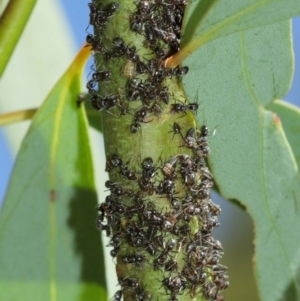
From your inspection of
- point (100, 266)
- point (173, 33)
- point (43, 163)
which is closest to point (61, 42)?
point (43, 163)

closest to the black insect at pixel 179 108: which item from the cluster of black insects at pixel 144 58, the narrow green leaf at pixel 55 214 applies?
the cluster of black insects at pixel 144 58

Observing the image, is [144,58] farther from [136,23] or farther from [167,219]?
[167,219]

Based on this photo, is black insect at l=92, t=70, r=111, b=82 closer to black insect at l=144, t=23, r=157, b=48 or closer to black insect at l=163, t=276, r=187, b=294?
black insect at l=144, t=23, r=157, b=48

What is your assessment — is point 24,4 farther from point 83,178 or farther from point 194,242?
point 194,242

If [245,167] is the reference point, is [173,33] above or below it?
above

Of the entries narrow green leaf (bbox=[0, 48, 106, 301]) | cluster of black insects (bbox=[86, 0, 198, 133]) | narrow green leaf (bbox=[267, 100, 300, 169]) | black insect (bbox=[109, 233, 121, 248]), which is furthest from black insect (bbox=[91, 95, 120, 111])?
narrow green leaf (bbox=[267, 100, 300, 169])

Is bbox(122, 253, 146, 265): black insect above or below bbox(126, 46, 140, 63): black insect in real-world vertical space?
below

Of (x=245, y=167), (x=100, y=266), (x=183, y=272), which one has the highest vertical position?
(x=245, y=167)
